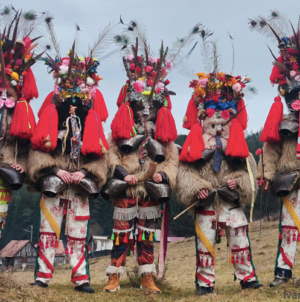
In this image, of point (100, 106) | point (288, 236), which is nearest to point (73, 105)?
point (100, 106)

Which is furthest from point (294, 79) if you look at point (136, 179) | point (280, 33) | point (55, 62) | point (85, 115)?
point (55, 62)

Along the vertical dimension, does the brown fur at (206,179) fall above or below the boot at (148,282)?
A: above

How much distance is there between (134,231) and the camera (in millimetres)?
6008

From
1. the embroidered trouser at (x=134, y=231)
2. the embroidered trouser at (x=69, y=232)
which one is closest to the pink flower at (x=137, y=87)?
the embroidered trouser at (x=134, y=231)

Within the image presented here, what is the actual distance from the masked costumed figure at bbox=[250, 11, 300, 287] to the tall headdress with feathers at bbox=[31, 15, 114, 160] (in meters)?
2.15

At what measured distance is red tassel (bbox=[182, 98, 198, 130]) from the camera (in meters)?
6.23

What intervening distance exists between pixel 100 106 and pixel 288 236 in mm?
2987

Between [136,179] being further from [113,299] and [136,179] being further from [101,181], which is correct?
[113,299]

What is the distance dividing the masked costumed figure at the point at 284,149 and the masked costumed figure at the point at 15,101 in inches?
120

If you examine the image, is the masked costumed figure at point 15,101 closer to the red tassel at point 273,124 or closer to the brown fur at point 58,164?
the brown fur at point 58,164

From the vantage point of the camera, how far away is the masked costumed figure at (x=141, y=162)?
5801 millimetres

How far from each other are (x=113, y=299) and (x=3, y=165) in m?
2.13

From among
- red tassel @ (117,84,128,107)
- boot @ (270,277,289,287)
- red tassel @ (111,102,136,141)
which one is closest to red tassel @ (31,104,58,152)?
red tassel @ (111,102,136,141)

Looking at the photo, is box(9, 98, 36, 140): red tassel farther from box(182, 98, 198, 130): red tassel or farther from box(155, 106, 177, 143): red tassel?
box(182, 98, 198, 130): red tassel
